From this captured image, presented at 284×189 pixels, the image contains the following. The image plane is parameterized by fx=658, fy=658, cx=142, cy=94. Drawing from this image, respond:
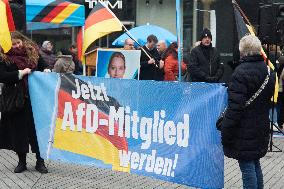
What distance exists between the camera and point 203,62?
38.4 feet

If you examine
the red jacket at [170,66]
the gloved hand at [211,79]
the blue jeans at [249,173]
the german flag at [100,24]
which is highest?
the german flag at [100,24]

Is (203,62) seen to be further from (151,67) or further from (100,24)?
(100,24)

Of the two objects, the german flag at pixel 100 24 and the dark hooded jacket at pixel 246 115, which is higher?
the german flag at pixel 100 24

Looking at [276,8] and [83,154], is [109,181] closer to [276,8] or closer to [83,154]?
[83,154]

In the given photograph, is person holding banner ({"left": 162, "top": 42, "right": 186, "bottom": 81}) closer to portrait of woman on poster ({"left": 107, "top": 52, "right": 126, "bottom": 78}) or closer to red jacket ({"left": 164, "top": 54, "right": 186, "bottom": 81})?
red jacket ({"left": 164, "top": 54, "right": 186, "bottom": 81})

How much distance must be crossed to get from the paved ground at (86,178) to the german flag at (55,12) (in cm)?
535

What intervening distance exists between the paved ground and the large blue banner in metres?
0.31

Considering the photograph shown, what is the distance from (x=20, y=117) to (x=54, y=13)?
6175 mm

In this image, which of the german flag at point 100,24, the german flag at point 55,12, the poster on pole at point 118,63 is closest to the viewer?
the poster on pole at point 118,63

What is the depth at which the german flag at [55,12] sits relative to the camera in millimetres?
14445

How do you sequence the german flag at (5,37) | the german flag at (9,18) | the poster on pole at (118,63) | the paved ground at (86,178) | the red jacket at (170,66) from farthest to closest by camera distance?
1. the red jacket at (170,66)
2. the poster on pole at (118,63)
3. the german flag at (9,18)
4. the german flag at (5,37)
5. the paved ground at (86,178)

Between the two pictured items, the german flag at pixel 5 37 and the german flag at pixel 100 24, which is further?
the german flag at pixel 100 24

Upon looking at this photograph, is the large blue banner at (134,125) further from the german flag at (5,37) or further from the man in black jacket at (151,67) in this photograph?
the man in black jacket at (151,67)

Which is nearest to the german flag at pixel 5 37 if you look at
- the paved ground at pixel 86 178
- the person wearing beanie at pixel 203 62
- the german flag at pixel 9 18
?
the german flag at pixel 9 18
